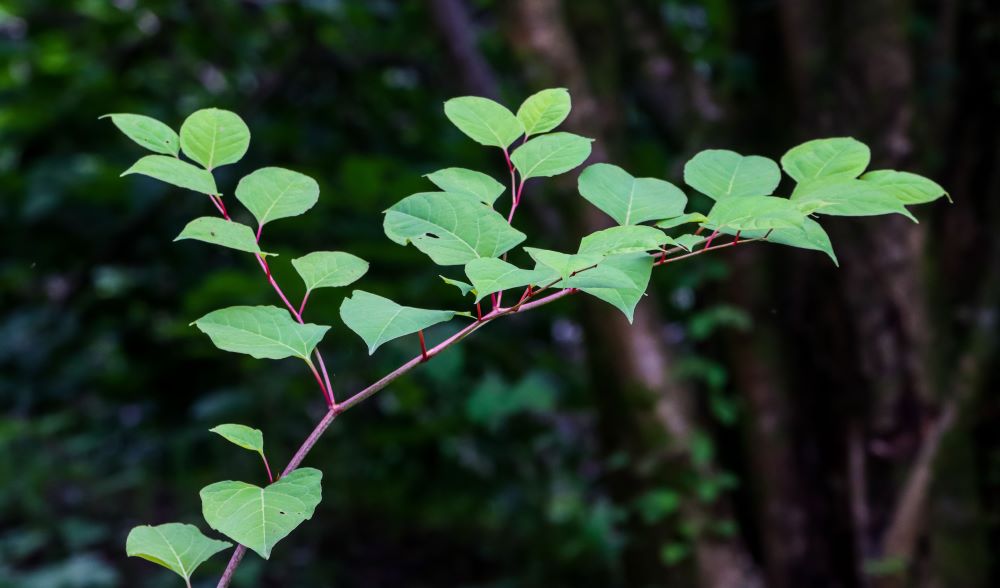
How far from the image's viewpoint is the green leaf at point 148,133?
47cm

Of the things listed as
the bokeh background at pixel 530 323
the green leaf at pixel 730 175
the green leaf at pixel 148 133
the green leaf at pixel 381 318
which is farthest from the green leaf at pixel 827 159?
the bokeh background at pixel 530 323

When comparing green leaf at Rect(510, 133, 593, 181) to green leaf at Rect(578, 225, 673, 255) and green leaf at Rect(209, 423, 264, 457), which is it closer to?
green leaf at Rect(578, 225, 673, 255)

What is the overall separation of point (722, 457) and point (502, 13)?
0.95m

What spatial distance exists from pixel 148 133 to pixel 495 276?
22 centimetres

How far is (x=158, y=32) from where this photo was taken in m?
2.27

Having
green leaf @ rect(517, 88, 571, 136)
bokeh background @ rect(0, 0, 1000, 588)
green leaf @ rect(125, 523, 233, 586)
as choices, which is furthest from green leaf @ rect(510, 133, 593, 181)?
bokeh background @ rect(0, 0, 1000, 588)

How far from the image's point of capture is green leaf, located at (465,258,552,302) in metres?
0.39

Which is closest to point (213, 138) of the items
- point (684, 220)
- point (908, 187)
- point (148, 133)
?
point (148, 133)

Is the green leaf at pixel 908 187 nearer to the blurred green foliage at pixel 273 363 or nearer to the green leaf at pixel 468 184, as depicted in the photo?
the green leaf at pixel 468 184

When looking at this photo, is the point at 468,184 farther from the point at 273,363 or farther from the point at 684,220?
the point at 273,363

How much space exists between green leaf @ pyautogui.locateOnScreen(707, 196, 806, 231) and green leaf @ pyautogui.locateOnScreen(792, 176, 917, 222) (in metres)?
0.01

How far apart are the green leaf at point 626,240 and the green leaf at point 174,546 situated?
0.72 ft

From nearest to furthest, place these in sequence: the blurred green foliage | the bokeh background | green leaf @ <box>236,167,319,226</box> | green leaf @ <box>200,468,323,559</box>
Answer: green leaf @ <box>200,468,323,559</box> < green leaf @ <box>236,167,319,226</box> < the bokeh background < the blurred green foliage

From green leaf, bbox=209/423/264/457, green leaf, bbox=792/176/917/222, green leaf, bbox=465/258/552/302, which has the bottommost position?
green leaf, bbox=209/423/264/457
